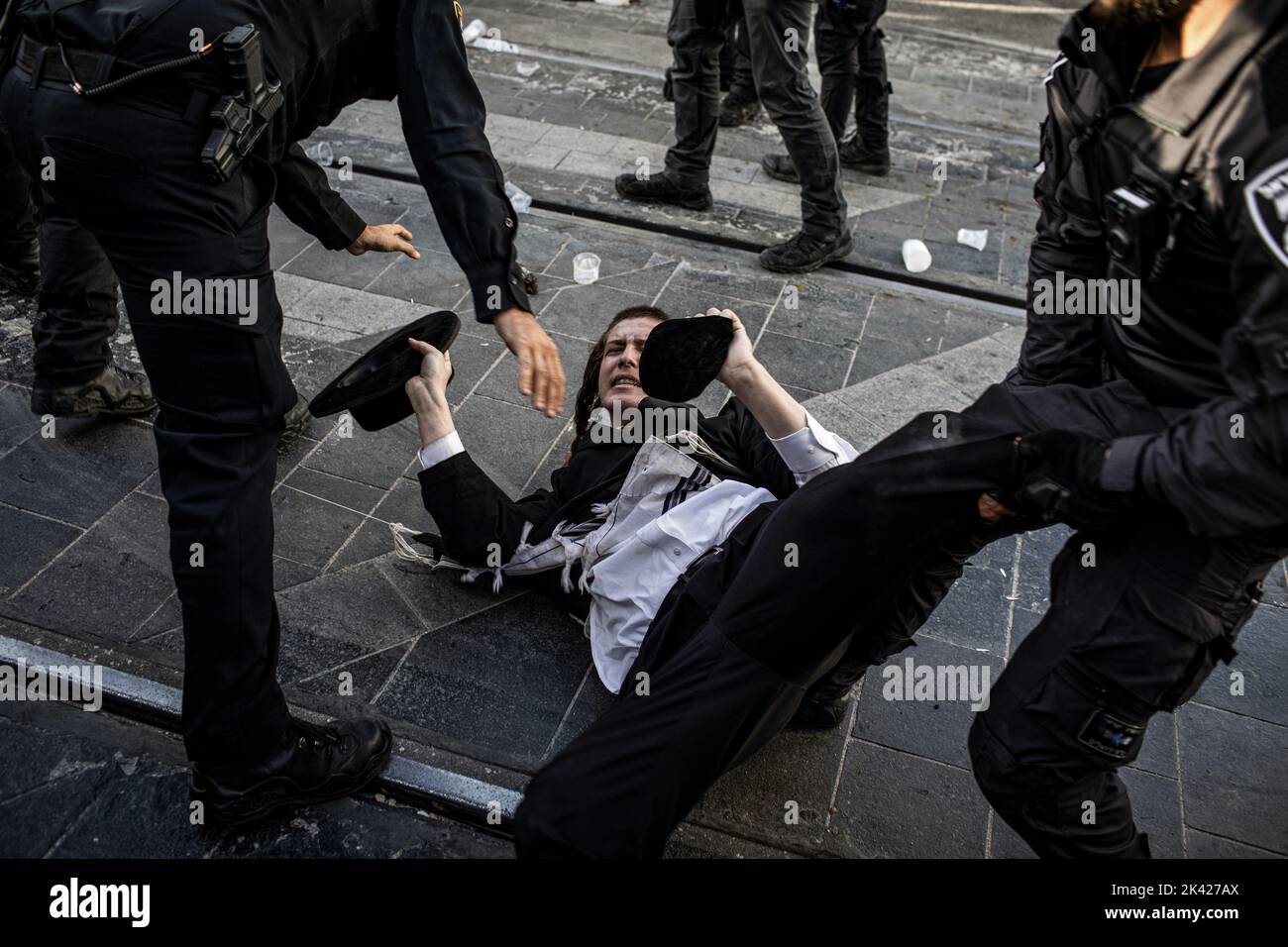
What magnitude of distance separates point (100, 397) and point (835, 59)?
3.93 m

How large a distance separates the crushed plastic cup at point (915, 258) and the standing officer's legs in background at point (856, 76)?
930 millimetres

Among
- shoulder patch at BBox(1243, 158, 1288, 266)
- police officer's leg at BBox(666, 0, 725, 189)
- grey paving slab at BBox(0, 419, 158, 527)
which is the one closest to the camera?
shoulder patch at BBox(1243, 158, 1288, 266)

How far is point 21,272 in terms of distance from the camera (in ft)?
14.3

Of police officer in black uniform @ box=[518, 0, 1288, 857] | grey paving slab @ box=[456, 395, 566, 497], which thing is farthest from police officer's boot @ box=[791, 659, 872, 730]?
grey paving slab @ box=[456, 395, 566, 497]

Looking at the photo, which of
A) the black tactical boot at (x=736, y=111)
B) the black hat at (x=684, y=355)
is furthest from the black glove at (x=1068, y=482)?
the black tactical boot at (x=736, y=111)

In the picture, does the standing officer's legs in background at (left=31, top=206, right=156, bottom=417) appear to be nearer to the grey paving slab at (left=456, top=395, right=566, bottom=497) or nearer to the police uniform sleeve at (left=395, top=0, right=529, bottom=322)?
the grey paving slab at (left=456, top=395, right=566, bottom=497)

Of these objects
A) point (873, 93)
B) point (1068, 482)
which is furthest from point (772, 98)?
point (1068, 482)

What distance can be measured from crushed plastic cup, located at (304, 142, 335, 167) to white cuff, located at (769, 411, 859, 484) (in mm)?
3689

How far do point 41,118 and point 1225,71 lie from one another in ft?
7.00

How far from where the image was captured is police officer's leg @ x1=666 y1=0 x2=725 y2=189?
520 cm

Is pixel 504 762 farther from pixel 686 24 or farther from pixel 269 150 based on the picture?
pixel 686 24

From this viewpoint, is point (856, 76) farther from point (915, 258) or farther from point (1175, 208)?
point (1175, 208)
